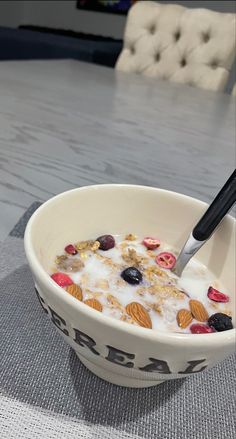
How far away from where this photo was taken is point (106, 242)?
0.37 meters

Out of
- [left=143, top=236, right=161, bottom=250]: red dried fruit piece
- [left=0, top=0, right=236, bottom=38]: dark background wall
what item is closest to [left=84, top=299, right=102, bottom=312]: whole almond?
[left=143, top=236, right=161, bottom=250]: red dried fruit piece

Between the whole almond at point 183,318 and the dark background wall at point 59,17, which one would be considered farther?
the dark background wall at point 59,17

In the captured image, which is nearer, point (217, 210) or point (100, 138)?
point (217, 210)

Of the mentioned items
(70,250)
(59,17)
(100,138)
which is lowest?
(59,17)

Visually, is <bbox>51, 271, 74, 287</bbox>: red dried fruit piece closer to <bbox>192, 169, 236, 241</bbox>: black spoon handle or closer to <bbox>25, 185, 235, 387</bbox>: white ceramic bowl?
<bbox>25, 185, 235, 387</bbox>: white ceramic bowl

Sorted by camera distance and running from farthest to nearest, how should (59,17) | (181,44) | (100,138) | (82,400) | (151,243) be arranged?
1. (59,17)
2. (181,44)
3. (100,138)
4. (151,243)
5. (82,400)

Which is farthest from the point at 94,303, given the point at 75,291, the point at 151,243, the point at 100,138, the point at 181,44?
the point at 181,44

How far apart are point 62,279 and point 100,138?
539 mm

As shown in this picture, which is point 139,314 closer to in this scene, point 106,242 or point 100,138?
point 106,242

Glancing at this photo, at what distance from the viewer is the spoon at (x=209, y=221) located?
12.8 inches

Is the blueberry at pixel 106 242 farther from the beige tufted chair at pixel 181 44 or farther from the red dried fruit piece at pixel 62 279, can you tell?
the beige tufted chair at pixel 181 44

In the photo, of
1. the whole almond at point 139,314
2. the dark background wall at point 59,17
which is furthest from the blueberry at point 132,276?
the dark background wall at point 59,17

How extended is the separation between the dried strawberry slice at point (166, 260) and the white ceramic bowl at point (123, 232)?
0.03m

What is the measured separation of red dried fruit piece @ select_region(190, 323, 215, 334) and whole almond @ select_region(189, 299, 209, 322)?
0.01 metres
